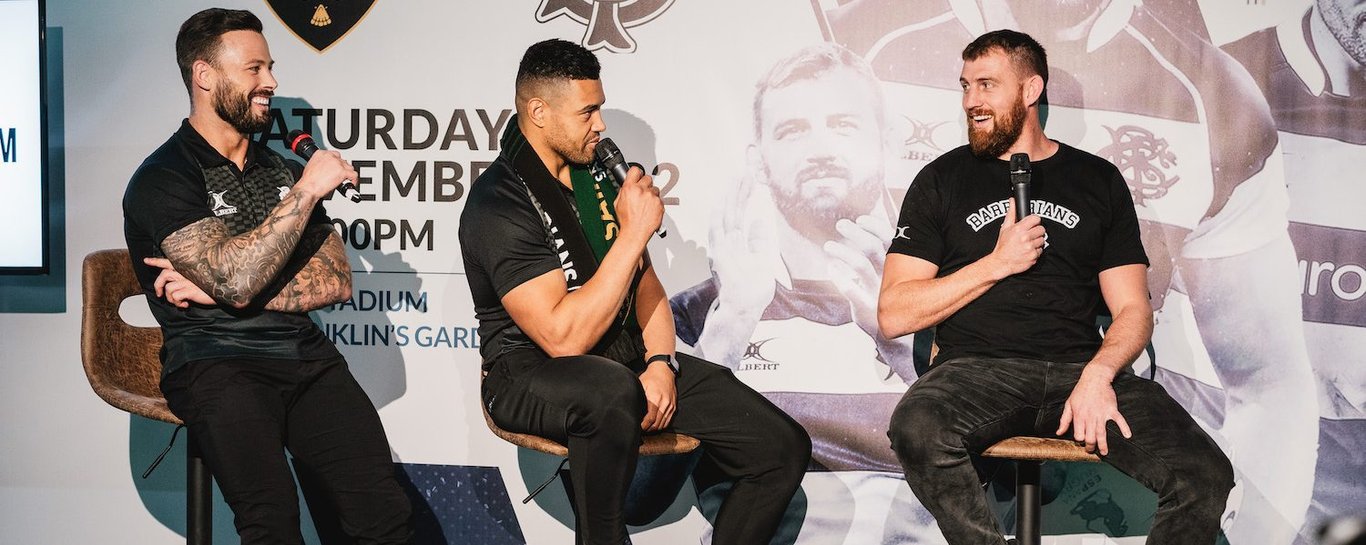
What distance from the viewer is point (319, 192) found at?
250 centimetres

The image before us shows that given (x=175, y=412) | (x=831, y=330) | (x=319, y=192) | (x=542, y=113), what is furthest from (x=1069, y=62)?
(x=175, y=412)

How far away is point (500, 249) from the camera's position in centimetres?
245

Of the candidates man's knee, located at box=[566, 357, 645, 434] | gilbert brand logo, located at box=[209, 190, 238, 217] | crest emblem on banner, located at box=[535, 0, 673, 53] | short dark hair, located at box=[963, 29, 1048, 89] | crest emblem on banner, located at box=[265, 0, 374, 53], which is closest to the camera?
man's knee, located at box=[566, 357, 645, 434]

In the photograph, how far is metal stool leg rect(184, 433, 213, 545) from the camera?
2.63 m

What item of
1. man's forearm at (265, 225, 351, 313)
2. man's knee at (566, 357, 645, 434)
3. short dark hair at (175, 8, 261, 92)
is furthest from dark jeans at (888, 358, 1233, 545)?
short dark hair at (175, 8, 261, 92)

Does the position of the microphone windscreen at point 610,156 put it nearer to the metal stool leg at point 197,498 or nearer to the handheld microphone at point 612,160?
the handheld microphone at point 612,160

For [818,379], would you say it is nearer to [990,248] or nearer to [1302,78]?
[990,248]

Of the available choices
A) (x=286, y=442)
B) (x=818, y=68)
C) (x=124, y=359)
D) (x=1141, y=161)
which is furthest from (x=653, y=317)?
(x=1141, y=161)

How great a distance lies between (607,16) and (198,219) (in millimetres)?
1421

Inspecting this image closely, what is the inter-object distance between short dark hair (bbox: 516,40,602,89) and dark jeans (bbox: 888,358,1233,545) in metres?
1.10

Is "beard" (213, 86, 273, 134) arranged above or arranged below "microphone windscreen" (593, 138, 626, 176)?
above

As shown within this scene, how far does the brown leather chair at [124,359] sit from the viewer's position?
2656 millimetres

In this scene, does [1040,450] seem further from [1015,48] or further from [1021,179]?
[1015,48]

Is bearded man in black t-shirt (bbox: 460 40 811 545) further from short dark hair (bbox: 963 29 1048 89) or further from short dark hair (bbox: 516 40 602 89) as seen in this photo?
short dark hair (bbox: 963 29 1048 89)
